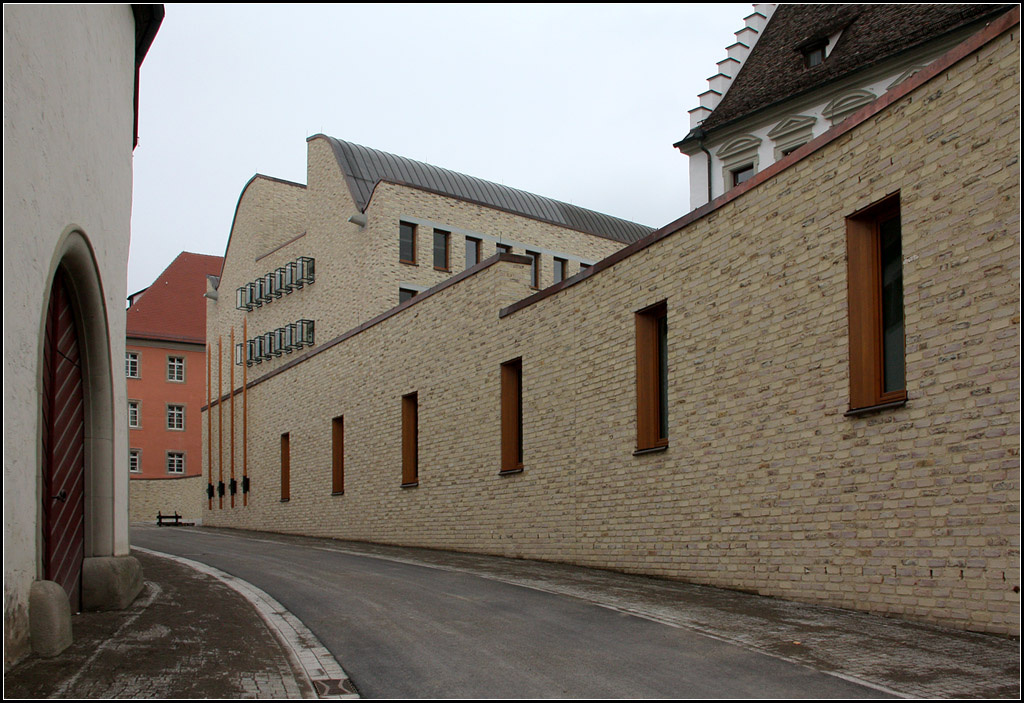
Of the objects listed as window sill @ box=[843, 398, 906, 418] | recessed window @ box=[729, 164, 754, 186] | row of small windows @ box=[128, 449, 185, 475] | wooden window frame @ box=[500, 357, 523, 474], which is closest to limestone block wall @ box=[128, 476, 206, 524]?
row of small windows @ box=[128, 449, 185, 475]

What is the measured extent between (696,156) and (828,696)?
2358cm

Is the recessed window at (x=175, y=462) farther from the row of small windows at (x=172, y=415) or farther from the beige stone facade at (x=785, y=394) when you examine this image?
the beige stone facade at (x=785, y=394)

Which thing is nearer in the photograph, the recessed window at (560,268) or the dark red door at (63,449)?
the dark red door at (63,449)

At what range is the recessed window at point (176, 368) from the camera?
61.1 meters

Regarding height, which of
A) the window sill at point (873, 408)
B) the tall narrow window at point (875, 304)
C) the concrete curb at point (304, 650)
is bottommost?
the concrete curb at point (304, 650)

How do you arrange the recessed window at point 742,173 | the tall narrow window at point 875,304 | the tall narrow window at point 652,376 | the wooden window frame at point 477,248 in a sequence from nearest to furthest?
the tall narrow window at point 875,304 < the tall narrow window at point 652,376 < the recessed window at point 742,173 < the wooden window frame at point 477,248

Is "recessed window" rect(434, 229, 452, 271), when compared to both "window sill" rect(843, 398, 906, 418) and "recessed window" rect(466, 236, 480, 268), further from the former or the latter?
"window sill" rect(843, 398, 906, 418)

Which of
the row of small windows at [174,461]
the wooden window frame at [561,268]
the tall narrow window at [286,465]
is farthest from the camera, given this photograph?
the row of small windows at [174,461]

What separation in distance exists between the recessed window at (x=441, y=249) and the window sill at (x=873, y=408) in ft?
78.9

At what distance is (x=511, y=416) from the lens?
2070 cm

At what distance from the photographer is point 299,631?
10.1 m

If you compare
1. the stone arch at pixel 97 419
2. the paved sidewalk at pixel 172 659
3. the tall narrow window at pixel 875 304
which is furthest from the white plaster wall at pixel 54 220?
the tall narrow window at pixel 875 304

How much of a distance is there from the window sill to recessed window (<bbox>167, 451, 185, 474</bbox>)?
5349 cm

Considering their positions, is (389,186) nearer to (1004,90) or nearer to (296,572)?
(296,572)
